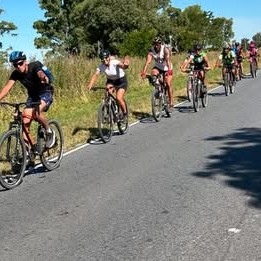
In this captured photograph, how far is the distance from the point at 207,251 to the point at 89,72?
16.4 meters

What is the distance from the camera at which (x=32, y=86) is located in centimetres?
833

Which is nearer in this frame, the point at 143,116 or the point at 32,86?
the point at 32,86

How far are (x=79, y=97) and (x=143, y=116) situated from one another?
523 cm

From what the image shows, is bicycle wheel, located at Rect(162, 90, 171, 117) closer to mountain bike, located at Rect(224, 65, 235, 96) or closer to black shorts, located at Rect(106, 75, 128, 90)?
black shorts, located at Rect(106, 75, 128, 90)

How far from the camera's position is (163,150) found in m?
9.75

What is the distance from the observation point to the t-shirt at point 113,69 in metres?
11.6

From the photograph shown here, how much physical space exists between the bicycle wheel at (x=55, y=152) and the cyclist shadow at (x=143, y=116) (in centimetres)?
474

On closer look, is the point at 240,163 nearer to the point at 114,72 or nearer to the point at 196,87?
the point at 114,72

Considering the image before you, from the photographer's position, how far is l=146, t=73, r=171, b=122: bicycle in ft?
44.7

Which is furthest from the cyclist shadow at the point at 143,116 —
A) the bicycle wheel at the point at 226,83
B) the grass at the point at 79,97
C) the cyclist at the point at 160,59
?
the bicycle wheel at the point at 226,83

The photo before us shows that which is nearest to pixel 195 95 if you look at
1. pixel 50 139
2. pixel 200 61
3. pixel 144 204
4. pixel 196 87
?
pixel 196 87

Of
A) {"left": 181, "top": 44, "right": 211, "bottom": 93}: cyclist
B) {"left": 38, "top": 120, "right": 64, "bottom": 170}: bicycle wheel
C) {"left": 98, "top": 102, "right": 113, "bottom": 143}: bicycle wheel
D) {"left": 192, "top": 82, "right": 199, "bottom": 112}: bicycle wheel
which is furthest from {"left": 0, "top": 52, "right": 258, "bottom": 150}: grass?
{"left": 38, "top": 120, "right": 64, "bottom": 170}: bicycle wheel

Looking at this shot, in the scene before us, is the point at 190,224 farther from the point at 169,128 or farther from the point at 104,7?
the point at 104,7

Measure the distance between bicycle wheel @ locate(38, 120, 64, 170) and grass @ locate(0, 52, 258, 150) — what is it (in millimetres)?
1952
